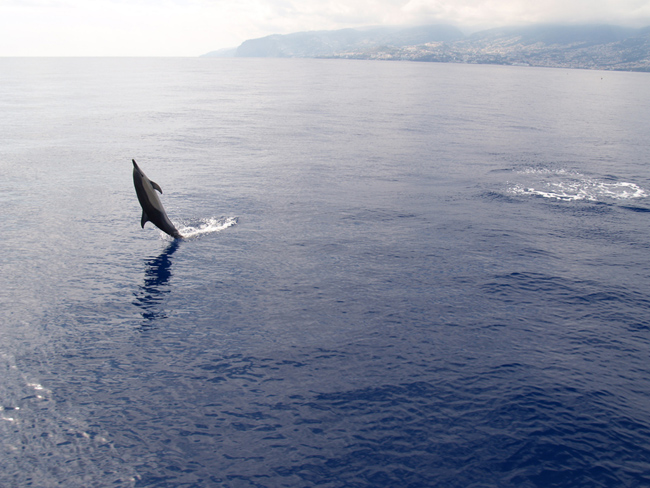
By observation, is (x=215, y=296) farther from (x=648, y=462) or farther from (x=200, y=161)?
(x=200, y=161)

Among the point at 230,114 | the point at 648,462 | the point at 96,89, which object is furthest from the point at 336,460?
the point at 96,89

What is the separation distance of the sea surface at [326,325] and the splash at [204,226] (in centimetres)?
46

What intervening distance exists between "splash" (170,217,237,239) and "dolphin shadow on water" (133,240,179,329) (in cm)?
365

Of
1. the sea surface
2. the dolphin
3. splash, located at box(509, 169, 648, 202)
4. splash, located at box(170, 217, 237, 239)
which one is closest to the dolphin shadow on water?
the sea surface

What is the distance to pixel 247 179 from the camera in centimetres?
7012

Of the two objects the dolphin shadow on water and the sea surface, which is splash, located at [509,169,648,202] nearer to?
the sea surface

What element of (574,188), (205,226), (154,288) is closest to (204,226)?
(205,226)

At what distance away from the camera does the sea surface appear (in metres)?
23.9

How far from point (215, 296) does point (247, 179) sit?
34.4 metres

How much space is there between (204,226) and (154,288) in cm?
1421

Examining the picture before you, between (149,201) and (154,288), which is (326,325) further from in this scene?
(149,201)

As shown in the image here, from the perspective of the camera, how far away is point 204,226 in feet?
174

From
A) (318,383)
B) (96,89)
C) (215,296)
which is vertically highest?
(96,89)

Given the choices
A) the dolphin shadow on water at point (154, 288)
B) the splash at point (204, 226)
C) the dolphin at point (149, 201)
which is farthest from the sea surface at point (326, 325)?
the dolphin at point (149, 201)
